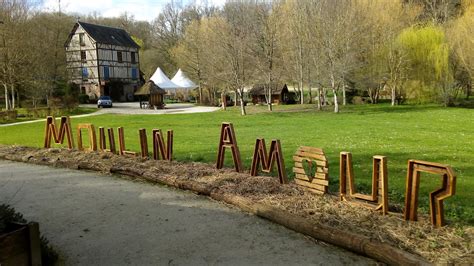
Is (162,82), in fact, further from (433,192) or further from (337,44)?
(433,192)

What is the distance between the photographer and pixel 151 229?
6547mm

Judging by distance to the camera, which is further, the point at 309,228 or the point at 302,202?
the point at 302,202

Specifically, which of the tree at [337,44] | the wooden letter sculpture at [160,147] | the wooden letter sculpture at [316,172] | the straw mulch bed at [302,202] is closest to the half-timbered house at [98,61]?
the tree at [337,44]

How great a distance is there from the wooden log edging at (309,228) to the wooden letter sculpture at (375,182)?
1.23 m

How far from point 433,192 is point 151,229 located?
4098 millimetres

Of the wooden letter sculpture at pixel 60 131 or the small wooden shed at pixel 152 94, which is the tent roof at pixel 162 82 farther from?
the wooden letter sculpture at pixel 60 131

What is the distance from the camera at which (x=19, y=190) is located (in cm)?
929

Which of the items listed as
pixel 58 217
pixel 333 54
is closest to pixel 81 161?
pixel 58 217

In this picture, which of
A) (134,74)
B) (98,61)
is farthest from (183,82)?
(98,61)

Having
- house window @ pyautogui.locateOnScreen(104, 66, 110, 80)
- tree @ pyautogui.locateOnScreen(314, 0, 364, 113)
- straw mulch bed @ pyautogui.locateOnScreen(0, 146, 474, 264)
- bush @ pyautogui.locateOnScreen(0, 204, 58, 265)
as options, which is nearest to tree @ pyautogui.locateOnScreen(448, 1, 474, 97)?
tree @ pyautogui.locateOnScreen(314, 0, 364, 113)

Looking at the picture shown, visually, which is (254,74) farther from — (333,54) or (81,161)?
(81,161)

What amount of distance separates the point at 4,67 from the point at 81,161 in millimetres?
33557

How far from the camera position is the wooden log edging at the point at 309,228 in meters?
4.98

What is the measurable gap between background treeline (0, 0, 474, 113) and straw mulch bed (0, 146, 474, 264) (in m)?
26.3
